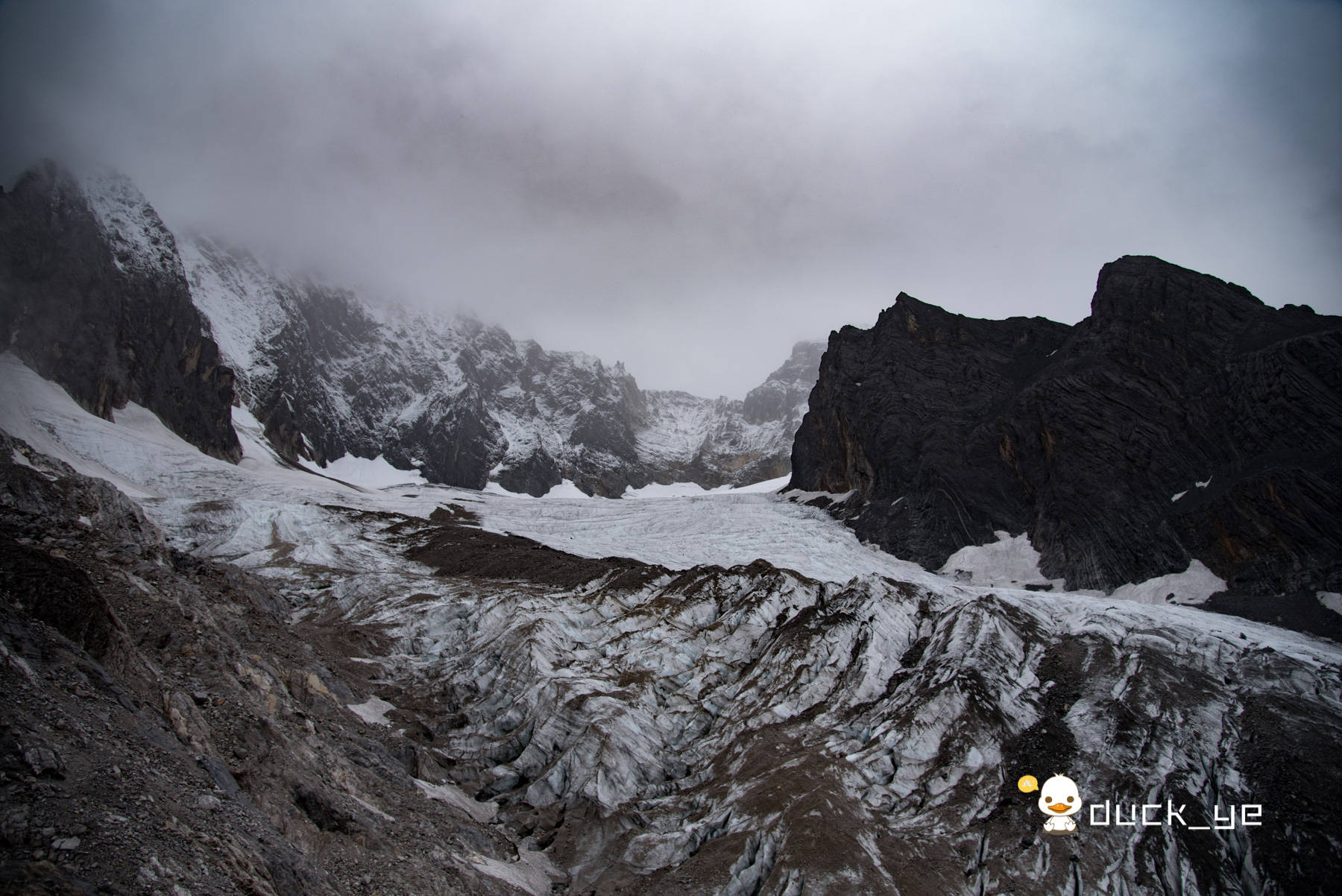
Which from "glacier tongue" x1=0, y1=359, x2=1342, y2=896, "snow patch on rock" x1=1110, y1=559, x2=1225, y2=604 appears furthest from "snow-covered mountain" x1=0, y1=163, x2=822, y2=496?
"snow patch on rock" x1=1110, y1=559, x2=1225, y2=604

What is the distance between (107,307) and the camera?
10494 cm

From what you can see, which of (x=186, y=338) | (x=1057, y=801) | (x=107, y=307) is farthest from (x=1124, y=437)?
(x=186, y=338)

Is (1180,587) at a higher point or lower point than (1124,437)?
lower

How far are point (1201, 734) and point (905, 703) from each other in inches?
447

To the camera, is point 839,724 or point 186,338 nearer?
point 839,724

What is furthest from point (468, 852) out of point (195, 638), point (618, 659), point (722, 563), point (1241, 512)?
point (1241, 512)

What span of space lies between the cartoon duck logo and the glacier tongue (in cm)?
66

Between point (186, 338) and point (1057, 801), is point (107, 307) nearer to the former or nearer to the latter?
point (186, 338)

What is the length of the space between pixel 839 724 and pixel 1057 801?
9.95 m

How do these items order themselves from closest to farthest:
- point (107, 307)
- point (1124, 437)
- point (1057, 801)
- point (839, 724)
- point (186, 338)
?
point (1057, 801), point (839, 724), point (1124, 437), point (107, 307), point (186, 338)

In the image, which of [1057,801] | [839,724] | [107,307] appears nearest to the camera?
[1057,801]

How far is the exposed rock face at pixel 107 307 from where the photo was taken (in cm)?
9075

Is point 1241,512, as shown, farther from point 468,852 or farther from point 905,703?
point 468,852

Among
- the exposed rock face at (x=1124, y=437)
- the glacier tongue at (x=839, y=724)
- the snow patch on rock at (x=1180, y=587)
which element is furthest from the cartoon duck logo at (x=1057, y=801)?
the exposed rock face at (x=1124, y=437)
